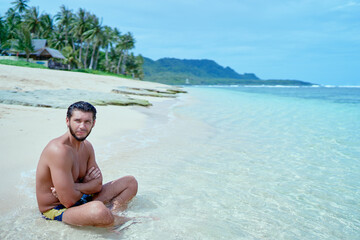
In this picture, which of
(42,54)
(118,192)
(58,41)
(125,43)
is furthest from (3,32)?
(118,192)

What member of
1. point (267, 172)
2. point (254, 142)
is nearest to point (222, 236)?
point (267, 172)

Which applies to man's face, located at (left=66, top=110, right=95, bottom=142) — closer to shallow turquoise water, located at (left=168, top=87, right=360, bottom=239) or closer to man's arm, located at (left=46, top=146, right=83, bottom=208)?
man's arm, located at (left=46, top=146, right=83, bottom=208)

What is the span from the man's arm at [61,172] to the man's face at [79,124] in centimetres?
18

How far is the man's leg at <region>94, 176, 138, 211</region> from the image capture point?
3.32m

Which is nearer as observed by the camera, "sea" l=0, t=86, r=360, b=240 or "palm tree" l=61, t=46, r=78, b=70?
"sea" l=0, t=86, r=360, b=240

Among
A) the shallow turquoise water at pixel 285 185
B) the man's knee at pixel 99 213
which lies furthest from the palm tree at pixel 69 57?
the man's knee at pixel 99 213

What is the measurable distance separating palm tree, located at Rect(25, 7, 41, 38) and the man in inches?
2509

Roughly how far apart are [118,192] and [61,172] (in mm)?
967

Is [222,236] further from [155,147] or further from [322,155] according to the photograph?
[322,155]

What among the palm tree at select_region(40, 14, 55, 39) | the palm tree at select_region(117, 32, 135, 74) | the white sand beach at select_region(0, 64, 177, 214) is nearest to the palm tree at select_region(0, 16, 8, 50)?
the palm tree at select_region(40, 14, 55, 39)

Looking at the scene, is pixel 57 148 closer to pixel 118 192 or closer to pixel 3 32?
pixel 118 192

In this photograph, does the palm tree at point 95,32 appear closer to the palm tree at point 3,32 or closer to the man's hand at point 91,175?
the palm tree at point 3,32

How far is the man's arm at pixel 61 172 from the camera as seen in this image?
2.55 m

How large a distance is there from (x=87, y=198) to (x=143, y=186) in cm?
106
